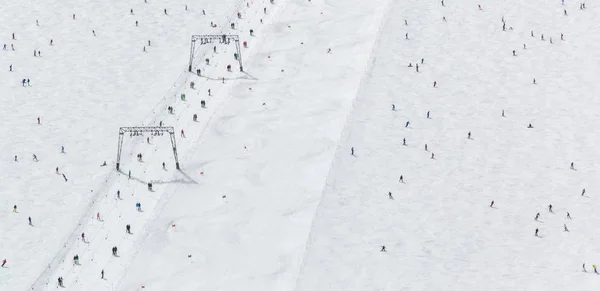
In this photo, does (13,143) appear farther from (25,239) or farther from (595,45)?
(595,45)

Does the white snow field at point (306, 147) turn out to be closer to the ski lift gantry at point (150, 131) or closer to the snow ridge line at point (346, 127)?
the snow ridge line at point (346, 127)

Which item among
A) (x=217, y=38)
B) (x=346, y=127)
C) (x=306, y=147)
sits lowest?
(x=306, y=147)

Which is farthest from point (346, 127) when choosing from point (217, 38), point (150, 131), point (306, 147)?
point (217, 38)

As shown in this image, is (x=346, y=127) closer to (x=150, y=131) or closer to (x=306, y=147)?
(x=306, y=147)

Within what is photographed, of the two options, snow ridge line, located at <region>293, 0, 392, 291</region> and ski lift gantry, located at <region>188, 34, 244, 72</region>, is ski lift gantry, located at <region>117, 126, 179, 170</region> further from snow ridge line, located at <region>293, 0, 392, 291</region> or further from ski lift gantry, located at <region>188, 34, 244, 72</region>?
ski lift gantry, located at <region>188, 34, 244, 72</region>

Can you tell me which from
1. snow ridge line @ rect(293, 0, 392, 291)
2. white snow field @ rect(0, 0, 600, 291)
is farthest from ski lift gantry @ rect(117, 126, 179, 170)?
snow ridge line @ rect(293, 0, 392, 291)

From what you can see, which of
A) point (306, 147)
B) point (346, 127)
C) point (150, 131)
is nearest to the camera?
point (150, 131)

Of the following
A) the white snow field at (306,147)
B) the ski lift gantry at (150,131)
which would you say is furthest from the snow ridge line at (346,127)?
the ski lift gantry at (150,131)

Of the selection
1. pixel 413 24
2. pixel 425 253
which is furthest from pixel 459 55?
pixel 425 253
